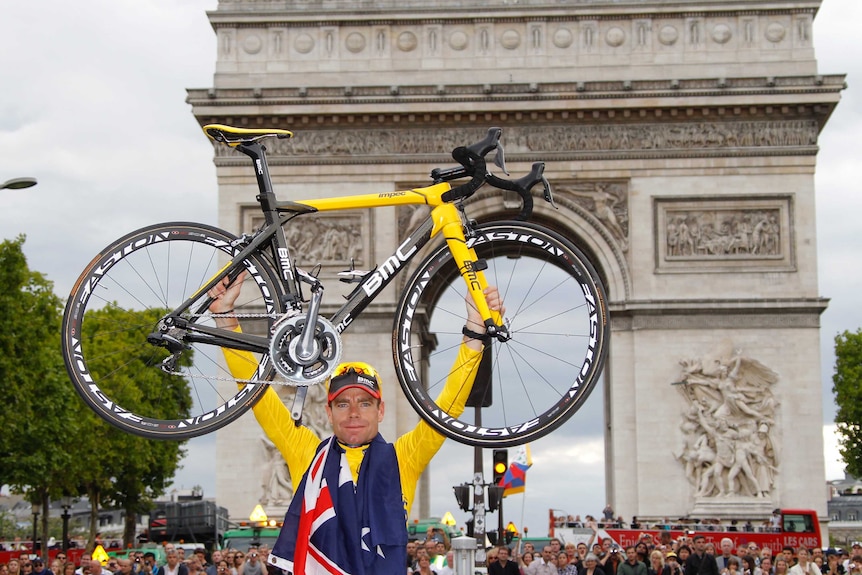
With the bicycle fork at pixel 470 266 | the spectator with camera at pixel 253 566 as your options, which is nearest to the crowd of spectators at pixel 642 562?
the spectator with camera at pixel 253 566

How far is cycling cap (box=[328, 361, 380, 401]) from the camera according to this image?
19.4 ft

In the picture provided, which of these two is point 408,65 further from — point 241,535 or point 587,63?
point 241,535

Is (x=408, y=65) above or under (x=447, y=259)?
above

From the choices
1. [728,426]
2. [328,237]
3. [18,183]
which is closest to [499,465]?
[18,183]

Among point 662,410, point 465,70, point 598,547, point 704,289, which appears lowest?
point 598,547

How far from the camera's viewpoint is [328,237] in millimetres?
36656

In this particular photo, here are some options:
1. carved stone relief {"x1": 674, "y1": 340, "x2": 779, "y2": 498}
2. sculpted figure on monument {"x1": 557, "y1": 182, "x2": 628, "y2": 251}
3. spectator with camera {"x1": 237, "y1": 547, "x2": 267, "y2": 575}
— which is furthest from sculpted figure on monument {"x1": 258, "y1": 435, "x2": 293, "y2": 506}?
spectator with camera {"x1": 237, "y1": 547, "x2": 267, "y2": 575}

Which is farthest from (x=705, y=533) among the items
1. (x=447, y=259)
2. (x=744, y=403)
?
(x=447, y=259)

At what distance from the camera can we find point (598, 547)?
2202cm

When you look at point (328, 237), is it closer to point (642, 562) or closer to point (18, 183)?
point (18, 183)

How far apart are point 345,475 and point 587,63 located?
31971 millimetres

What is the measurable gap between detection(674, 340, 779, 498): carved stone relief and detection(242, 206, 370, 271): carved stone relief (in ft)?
26.9

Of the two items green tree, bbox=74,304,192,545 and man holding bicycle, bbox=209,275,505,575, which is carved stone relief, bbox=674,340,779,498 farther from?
man holding bicycle, bbox=209,275,505,575

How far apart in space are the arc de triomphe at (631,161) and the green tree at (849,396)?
22245 mm
